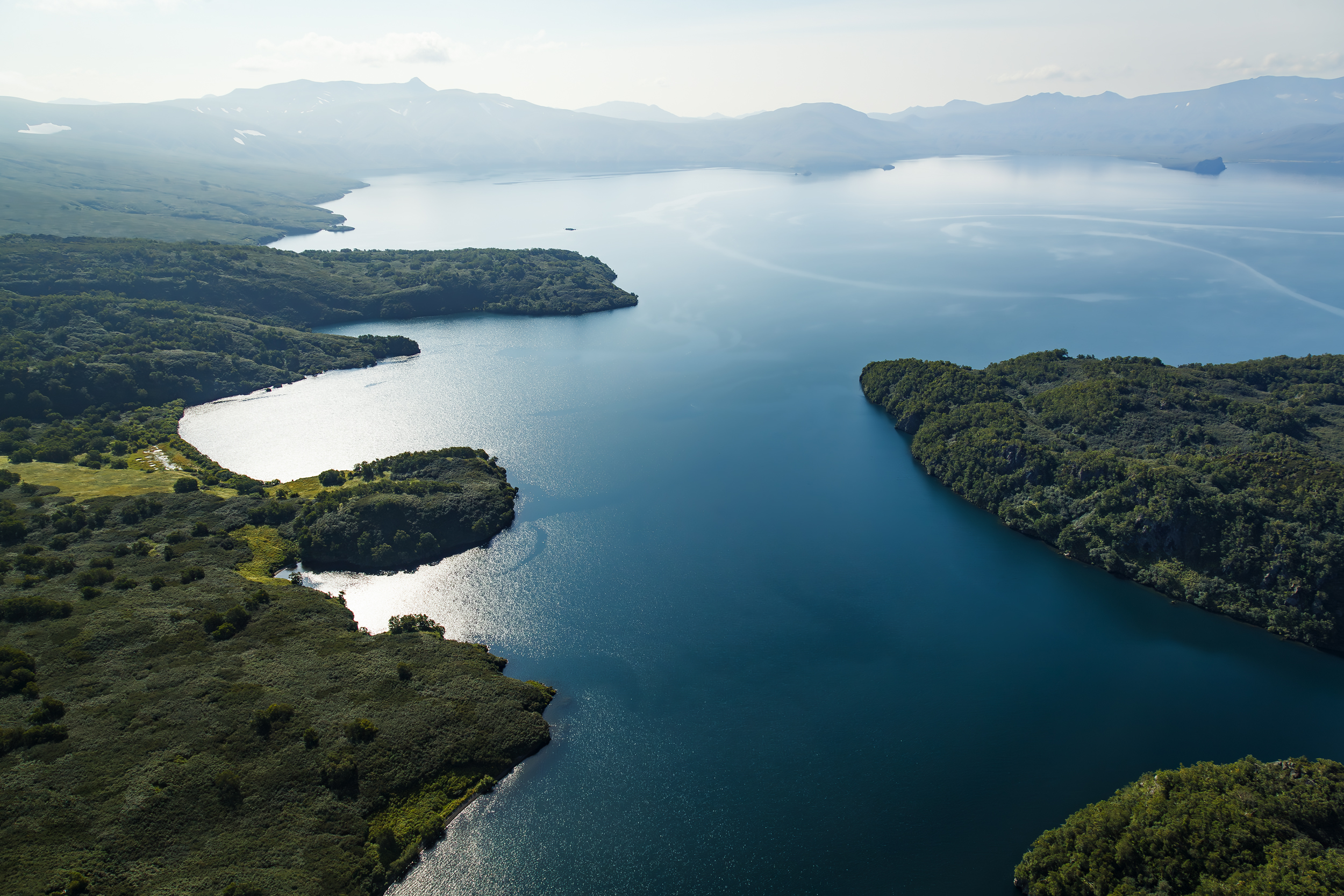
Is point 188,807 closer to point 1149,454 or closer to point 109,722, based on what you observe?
point 109,722

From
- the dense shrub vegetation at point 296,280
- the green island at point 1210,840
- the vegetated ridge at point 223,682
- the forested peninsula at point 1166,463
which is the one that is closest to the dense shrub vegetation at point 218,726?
the vegetated ridge at point 223,682

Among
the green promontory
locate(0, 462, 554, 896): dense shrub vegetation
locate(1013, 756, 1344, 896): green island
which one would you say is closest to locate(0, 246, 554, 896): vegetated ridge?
locate(0, 462, 554, 896): dense shrub vegetation

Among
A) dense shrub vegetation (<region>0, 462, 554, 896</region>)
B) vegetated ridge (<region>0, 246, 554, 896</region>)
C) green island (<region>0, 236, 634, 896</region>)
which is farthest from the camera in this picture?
green island (<region>0, 236, 634, 896</region>)

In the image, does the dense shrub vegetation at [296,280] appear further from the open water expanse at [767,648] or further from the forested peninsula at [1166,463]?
the forested peninsula at [1166,463]

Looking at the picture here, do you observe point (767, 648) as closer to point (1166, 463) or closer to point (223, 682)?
point (223, 682)

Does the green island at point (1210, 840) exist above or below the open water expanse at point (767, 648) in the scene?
above

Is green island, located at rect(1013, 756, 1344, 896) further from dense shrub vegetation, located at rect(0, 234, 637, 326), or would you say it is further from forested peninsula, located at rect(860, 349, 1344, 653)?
dense shrub vegetation, located at rect(0, 234, 637, 326)
